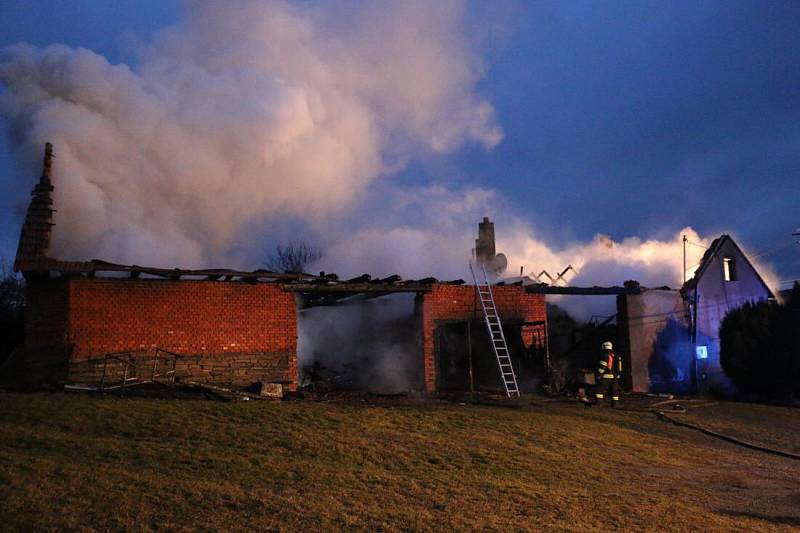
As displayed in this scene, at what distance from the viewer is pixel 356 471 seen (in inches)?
349

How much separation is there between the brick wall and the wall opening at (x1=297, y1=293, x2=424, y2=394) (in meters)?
2.83

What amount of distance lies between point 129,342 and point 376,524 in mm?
9991

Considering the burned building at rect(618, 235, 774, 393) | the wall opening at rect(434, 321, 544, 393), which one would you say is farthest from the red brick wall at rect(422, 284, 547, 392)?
the burned building at rect(618, 235, 774, 393)

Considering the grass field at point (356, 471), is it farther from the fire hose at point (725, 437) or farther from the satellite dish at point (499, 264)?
the satellite dish at point (499, 264)

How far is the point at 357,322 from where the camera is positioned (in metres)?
21.5

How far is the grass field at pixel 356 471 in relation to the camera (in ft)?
21.8

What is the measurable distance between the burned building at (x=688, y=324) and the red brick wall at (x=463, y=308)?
3485mm

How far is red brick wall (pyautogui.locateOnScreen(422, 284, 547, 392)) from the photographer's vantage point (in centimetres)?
1861

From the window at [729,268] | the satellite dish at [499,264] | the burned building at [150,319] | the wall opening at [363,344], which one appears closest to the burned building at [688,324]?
the window at [729,268]

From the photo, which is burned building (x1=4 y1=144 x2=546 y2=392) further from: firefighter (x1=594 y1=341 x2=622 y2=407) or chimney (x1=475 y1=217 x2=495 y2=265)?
chimney (x1=475 y1=217 x2=495 y2=265)

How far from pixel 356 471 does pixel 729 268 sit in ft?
70.4

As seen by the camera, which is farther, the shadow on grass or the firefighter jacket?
the firefighter jacket

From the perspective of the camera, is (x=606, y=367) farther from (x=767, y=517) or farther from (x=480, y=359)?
(x=767, y=517)

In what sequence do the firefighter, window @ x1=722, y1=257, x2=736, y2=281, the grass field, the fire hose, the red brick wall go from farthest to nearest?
1. window @ x1=722, y1=257, x2=736, y2=281
2. the red brick wall
3. the firefighter
4. the fire hose
5. the grass field
